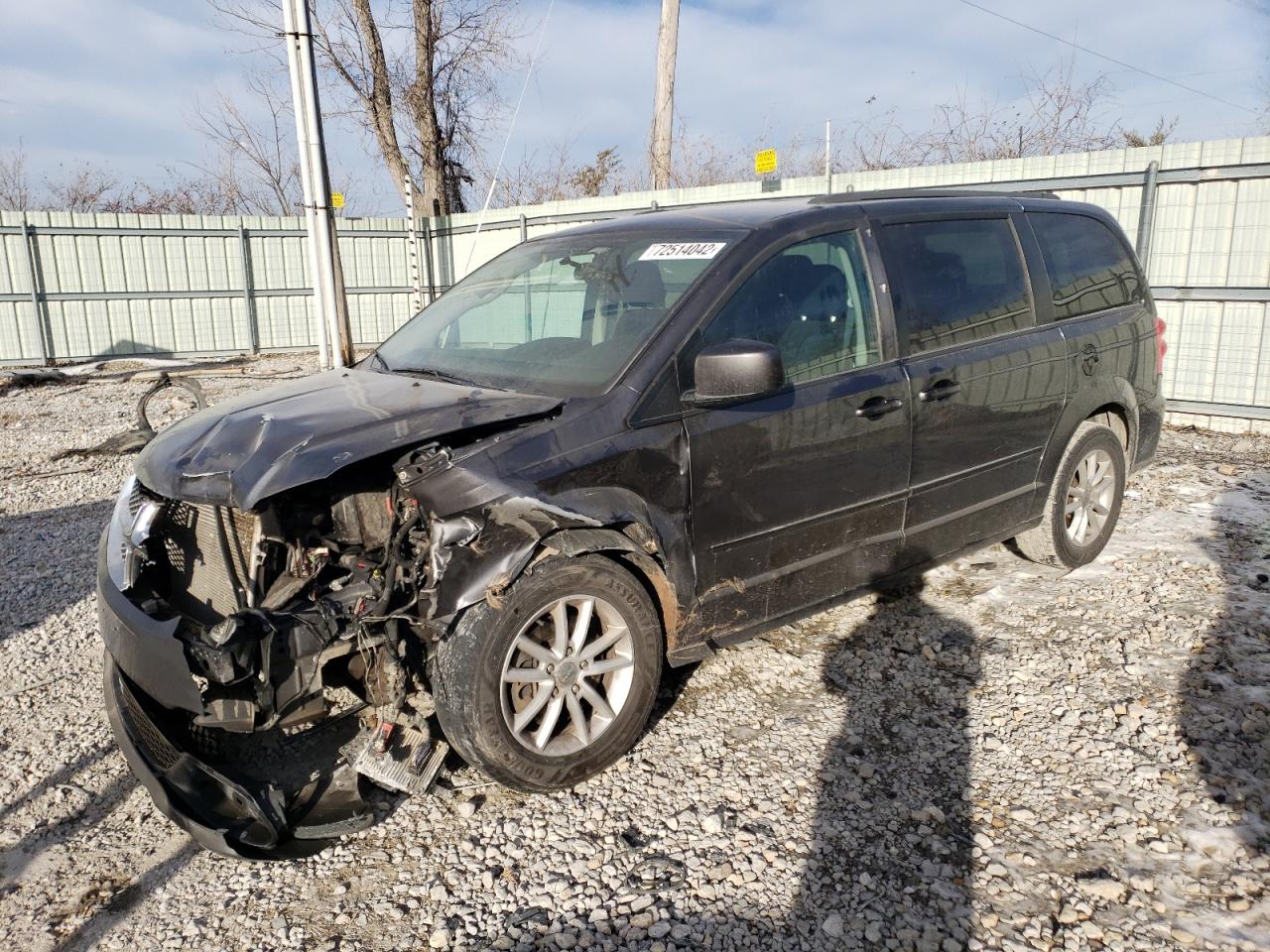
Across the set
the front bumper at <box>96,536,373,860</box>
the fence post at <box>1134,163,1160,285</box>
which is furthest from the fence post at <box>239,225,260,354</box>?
the front bumper at <box>96,536,373,860</box>

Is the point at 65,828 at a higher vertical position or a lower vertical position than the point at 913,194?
lower

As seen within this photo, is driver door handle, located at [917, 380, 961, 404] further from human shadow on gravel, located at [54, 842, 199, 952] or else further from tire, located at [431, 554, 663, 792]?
human shadow on gravel, located at [54, 842, 199, 952]

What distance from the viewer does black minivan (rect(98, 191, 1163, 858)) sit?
280 cm

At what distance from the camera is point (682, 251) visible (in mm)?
3604

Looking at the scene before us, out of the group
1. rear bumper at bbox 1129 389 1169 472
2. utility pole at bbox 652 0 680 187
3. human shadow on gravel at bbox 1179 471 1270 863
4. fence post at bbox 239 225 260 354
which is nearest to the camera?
human shadow on gravel at bbox 1179 471 1270 863

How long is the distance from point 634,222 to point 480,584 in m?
2.00

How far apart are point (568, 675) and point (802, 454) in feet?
4.04

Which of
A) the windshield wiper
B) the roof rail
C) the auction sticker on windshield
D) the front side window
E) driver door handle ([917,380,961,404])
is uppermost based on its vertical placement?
the roof rail

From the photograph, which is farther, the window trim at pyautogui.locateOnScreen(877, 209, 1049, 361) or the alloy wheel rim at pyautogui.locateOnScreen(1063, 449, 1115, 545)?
the alloy wheel rim at pyautogui.locateOnScreen(1063, 449, 1115, 545)

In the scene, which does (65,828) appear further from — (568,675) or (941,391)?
(941,391)

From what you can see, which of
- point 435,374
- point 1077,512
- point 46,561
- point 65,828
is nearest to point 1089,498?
point 1077,512

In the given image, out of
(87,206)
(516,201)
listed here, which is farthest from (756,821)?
(87,206)

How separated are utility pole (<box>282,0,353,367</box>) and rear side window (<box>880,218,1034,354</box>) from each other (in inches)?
272

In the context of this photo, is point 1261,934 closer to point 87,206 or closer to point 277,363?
point 277,363
